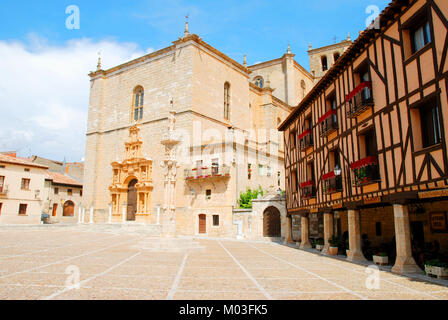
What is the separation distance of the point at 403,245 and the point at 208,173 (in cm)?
1769

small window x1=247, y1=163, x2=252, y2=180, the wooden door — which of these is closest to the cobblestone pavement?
the wooden door

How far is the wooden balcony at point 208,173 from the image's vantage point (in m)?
25.5

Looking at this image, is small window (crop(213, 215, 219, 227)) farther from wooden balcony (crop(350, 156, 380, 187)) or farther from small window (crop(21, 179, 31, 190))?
small window (crop(21, 179, 31, 190))

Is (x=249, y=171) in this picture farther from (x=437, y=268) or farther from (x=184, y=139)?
(x=437, y=268)

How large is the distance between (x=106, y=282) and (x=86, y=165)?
30.3 m

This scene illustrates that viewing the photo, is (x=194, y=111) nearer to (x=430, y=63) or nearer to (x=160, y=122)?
(x=160, y=122)

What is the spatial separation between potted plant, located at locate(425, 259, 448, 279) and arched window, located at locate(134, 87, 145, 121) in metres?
28.4

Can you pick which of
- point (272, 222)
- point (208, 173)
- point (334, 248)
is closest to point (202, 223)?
point (208, 173)

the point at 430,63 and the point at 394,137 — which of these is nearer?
the point at 430,63

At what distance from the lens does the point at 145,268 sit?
920 cm

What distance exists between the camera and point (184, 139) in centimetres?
2792

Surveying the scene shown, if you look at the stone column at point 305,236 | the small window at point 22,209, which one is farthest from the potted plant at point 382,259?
the small window at point 22,209
